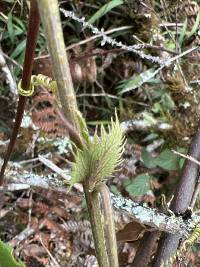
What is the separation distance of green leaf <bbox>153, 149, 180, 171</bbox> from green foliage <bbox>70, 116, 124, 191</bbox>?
2.91ft

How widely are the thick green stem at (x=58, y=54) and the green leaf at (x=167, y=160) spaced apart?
0.96m

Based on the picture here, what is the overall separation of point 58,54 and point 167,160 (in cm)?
104

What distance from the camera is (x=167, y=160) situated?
1438mm

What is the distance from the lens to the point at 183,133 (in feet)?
5.02

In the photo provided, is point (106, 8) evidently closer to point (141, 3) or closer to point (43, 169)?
point (141, 3)

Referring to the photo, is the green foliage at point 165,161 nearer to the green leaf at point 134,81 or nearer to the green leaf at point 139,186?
the green leaf at point 139,186

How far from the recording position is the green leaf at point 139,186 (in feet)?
4.53

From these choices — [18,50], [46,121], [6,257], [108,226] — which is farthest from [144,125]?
[108,226]

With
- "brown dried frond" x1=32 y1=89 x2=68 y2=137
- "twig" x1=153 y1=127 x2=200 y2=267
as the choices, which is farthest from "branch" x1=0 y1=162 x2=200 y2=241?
"brown dried frond" x1=32 y1=89 x2=68 y2=137

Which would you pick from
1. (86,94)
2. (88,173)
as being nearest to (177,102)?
(86,94)

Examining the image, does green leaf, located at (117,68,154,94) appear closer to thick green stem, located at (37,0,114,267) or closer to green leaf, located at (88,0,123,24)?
green leaf, located at (88,0,123,24)

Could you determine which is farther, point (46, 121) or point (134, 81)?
point (134, 81)

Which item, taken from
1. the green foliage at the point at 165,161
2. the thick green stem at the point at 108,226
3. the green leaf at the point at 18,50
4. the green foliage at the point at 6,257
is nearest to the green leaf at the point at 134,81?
the green foliage at the point at 165,161

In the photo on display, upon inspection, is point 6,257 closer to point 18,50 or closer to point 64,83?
point 64,83
